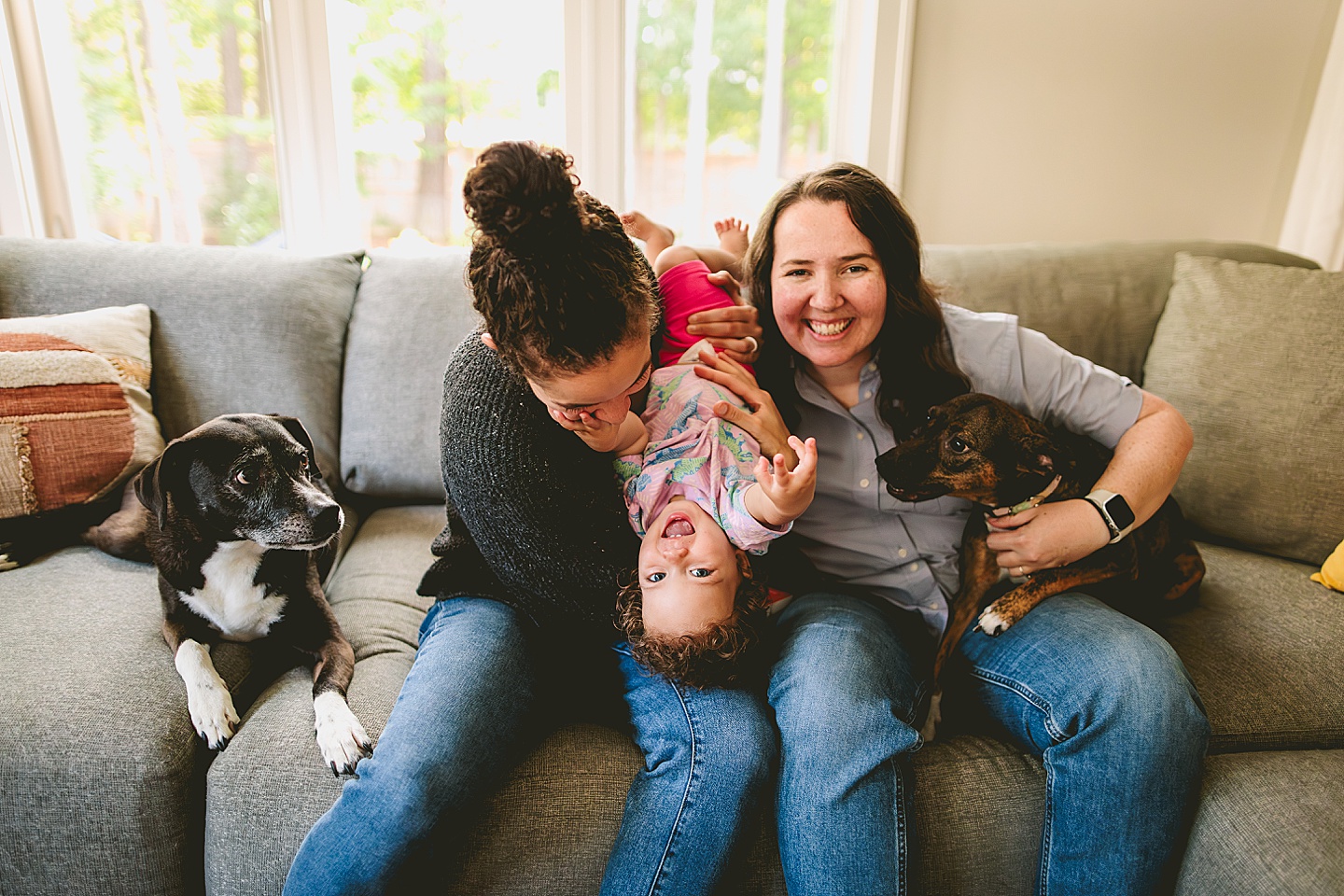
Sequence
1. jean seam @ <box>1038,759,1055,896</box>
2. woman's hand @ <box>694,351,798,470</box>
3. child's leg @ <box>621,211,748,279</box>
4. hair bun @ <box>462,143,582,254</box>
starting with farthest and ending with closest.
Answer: child's leg @ <box>621,211,748,279</box> → woman's hand @ <box>694,351,798,470</box> → jean seam @ <box>1038,759,1055,896</box> → hair bun @ <box>462,143,582,254</box>

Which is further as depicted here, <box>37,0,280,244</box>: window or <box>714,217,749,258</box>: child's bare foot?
<box>37,0,280,244</box>: window

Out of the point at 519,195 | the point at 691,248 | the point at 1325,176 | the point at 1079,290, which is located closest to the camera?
the point at 519,195

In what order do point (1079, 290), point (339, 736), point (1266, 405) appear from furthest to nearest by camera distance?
point (1079, 290) → point (1266, 405) → point (339, 736)

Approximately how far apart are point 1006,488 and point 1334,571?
2.65 ft

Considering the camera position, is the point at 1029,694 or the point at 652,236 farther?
the point at 652,236

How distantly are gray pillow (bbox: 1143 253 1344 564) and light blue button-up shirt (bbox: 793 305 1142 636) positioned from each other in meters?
0.43

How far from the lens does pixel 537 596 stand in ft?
4.53

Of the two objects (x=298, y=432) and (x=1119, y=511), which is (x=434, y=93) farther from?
(x=1119, y=511)

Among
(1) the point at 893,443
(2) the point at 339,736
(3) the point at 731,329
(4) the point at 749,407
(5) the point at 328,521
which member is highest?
(3) the point at 731,329

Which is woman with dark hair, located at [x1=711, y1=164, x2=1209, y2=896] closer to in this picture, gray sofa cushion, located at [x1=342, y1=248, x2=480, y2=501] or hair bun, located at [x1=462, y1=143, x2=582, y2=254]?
hair bun, located at [x1=462, y1=143, x2=582, y2=254]

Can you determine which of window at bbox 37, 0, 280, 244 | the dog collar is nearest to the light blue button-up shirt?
the dog collar

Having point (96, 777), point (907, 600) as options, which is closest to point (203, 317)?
point (96, 777)

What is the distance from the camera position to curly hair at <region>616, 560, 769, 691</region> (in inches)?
49.1

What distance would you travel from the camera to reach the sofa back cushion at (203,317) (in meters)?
1.92
